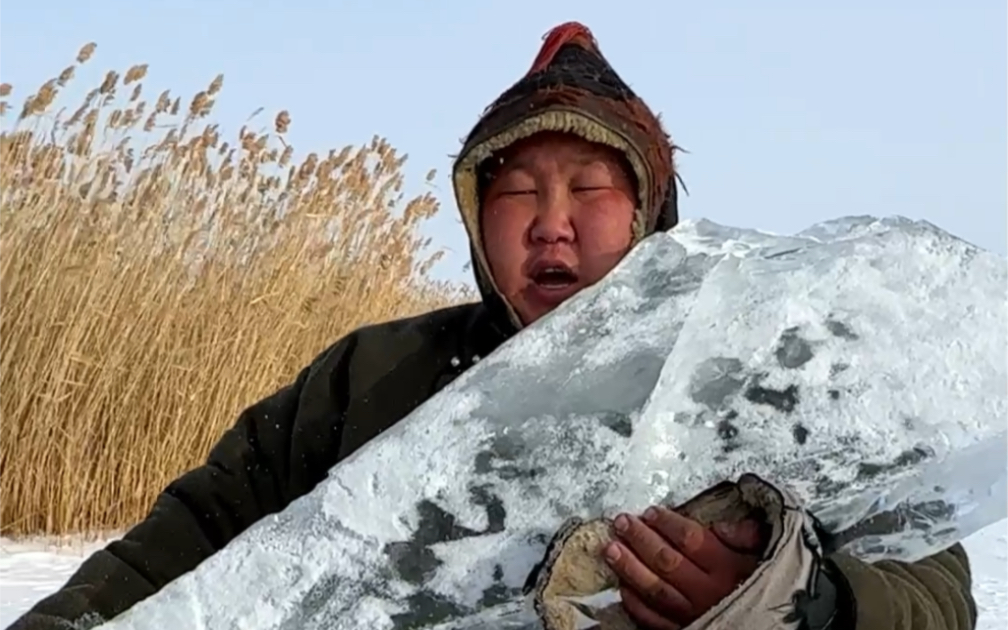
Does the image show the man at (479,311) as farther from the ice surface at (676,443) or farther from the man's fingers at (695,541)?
the man's fingers at (695,541)

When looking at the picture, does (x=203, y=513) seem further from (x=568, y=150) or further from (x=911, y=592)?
(x=911, y=592)

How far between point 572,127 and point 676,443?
24.0 inches

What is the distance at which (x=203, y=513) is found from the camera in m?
1.63

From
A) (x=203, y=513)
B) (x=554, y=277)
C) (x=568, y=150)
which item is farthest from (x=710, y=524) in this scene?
(x=203, y=513)

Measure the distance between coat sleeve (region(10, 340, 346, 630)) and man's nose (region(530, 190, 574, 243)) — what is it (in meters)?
0.35

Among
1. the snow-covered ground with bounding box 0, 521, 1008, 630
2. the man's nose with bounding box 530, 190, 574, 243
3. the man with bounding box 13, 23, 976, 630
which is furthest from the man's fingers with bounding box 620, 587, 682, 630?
the snow-covered ground with bounding box 0, 521, 1008, 630

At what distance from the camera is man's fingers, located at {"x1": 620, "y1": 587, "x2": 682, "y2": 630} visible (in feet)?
3.31

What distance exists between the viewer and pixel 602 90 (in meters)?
1.69

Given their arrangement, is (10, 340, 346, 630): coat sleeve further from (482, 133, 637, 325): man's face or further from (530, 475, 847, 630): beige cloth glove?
(530, 475, 847, 630): beige cloth glove

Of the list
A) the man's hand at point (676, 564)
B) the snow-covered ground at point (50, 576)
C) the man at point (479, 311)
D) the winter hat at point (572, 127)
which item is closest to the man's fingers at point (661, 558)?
the man's hand at point (676, 564)

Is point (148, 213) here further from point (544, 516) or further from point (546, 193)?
point (544, 516)

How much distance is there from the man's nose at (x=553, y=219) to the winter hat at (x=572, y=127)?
3.5 inches

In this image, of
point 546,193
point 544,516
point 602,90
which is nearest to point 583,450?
point 544,516

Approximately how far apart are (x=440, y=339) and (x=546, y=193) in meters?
0.28
